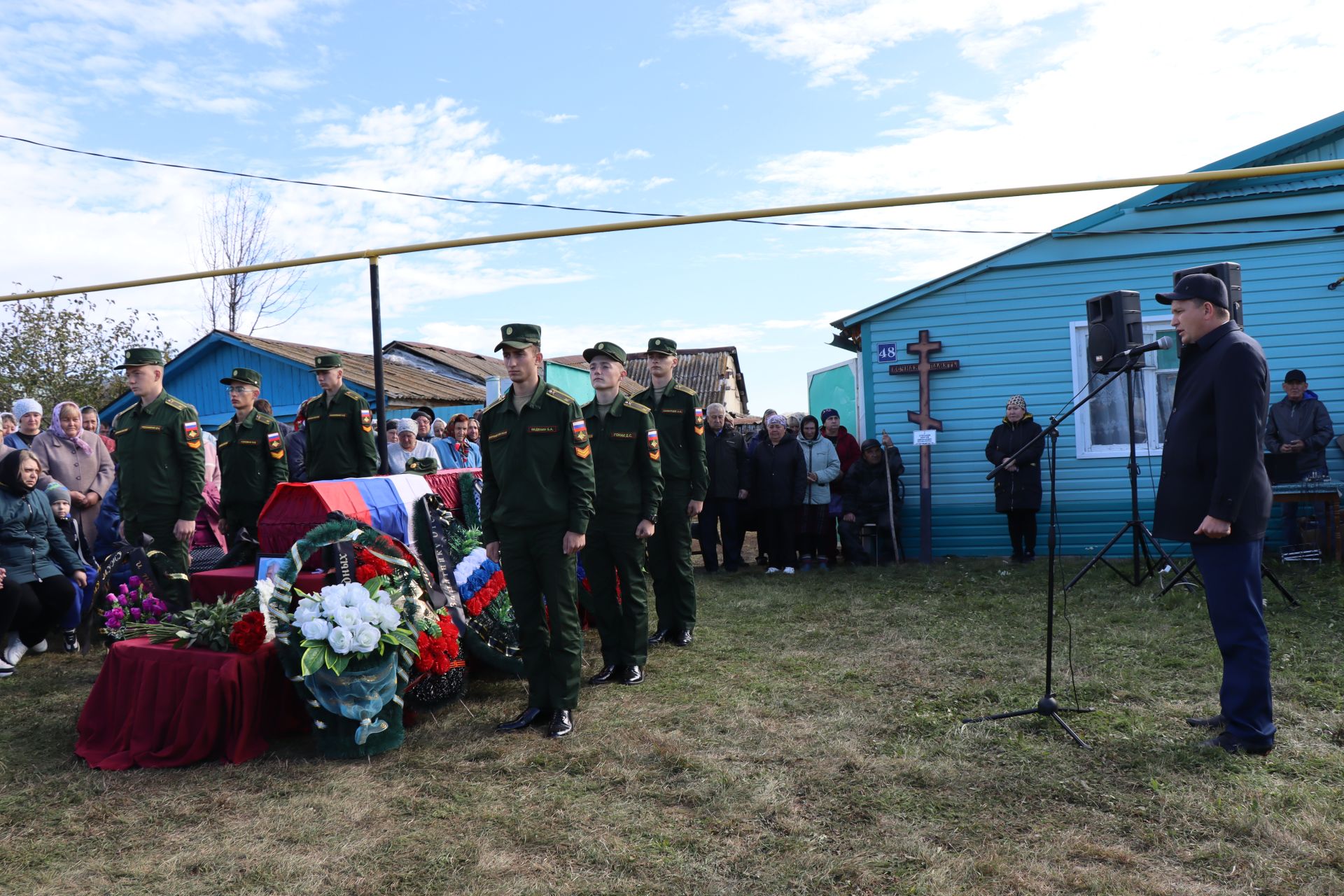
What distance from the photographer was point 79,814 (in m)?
3.79

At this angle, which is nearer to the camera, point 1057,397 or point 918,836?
point 918,836

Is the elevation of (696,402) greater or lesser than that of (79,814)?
greater

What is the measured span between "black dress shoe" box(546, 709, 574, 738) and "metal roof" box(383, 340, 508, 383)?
22.9 m

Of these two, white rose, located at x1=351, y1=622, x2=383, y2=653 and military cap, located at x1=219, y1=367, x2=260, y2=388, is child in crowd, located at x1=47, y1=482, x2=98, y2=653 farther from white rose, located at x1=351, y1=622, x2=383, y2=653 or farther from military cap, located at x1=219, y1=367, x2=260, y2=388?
white rose, located at x1=351, y1=622, x2=383, y2=653

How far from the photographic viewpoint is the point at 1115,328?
529 centimetres

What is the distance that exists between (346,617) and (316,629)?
0.14m

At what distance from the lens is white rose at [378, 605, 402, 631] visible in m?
4.34

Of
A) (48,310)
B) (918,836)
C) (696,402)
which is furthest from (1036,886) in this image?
(48,310)

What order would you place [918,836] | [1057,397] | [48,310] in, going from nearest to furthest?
[918,836]
[1057,397]
[48,310]

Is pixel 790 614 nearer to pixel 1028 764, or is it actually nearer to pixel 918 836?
pixel 1028 764

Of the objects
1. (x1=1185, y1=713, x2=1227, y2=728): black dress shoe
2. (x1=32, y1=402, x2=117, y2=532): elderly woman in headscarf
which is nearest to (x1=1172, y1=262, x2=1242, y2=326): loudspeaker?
(x1=1185, y1=713, x2=1227, y2=728): black dress shoe

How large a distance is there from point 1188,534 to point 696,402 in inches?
139

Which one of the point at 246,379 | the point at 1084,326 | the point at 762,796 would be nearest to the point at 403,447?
the point at 246,379

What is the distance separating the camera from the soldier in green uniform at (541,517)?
15.3 feet
